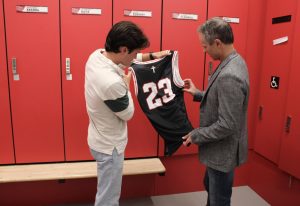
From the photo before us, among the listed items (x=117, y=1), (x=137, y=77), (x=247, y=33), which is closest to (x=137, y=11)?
(x=117, y=1)

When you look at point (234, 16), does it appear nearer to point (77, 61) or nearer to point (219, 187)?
point (77, 61)

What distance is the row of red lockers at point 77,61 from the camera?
2.48 meters

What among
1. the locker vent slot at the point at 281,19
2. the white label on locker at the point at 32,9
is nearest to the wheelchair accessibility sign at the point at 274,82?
the locker vent slot at the point at 281,19

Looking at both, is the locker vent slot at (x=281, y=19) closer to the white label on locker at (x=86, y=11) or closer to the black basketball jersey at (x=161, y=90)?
the black basketball jersey at (x=161, y=90)

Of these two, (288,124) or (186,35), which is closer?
(288,124)

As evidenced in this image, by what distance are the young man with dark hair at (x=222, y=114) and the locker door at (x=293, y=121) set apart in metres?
0.82

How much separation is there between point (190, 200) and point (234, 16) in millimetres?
2037

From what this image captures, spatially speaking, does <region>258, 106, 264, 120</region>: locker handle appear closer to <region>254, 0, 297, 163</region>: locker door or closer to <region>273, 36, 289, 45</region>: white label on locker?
<region>254, 0, 297, 163</region>: locker door

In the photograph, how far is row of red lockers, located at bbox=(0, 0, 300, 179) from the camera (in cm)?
248

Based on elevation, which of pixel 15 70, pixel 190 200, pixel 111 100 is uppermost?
pixel 15 70

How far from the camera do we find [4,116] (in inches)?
100

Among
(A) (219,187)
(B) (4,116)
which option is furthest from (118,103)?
(B) (4,116)

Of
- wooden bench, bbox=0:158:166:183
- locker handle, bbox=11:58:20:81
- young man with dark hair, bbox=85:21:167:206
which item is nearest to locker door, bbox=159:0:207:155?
wooden bench, bbox=0:158:166:183

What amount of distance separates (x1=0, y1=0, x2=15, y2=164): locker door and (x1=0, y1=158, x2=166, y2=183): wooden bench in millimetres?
114
